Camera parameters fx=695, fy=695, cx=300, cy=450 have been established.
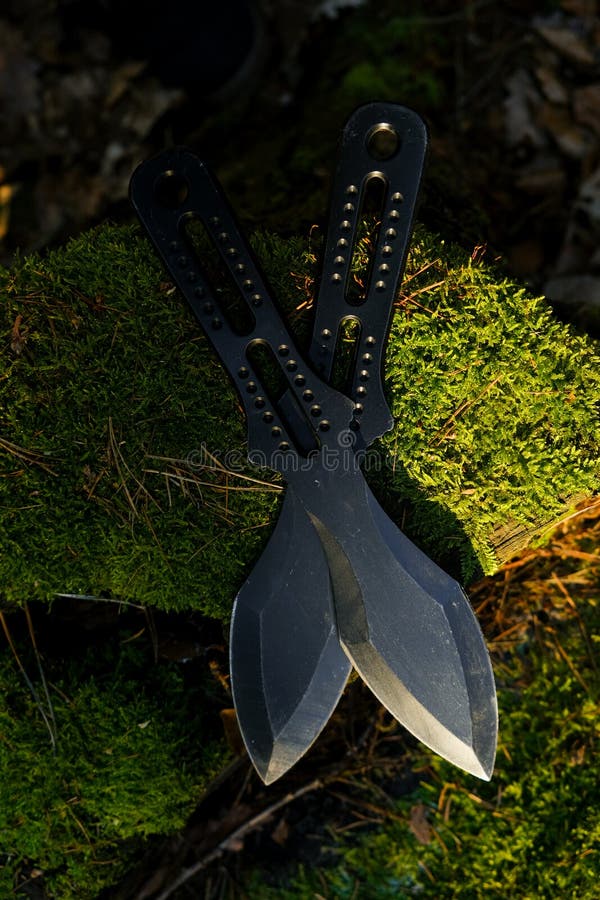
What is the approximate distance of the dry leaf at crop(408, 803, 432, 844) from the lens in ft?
8.20

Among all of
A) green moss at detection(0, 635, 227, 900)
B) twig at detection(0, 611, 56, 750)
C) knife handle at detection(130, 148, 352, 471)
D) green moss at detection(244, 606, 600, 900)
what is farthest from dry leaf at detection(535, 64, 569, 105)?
twig at detection(0, 611, 56, 750)

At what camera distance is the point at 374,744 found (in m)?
2.56

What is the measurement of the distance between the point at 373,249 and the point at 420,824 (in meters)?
2.01

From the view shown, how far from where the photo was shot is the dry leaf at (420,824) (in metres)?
2.50

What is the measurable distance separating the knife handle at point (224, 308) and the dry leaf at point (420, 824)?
143cm

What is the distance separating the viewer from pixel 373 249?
202 cm

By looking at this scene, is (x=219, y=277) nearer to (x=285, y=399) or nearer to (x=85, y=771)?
(x=285, y=399)

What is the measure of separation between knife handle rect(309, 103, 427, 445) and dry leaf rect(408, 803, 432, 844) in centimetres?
145

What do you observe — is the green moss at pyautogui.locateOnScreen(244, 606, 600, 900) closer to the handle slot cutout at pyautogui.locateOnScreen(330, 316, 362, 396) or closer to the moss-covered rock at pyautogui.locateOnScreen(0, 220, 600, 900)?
the moss-covered rock at pyautogui.locateOnScreen(0, 220, 600, 900)

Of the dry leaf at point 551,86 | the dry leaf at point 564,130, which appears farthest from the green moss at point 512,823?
the dry leaf at point 551,86

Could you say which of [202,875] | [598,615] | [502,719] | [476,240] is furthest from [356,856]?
[476,240]

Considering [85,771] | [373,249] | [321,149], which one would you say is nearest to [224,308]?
[373,249]

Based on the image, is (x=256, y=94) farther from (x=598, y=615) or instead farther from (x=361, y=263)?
(x=598, y=615)

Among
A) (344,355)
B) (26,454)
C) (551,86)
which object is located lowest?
(26,454)
